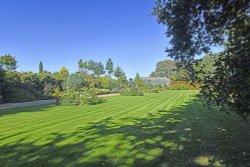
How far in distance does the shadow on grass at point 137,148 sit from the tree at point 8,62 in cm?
2919

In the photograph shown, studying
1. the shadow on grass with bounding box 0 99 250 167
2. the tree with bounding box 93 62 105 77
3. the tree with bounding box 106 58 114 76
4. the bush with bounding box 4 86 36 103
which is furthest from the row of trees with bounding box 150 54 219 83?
the tree with bounding box 106 58 114 76

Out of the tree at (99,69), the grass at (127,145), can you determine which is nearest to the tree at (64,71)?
the tree at (99,69)

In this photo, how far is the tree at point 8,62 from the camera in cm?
3291

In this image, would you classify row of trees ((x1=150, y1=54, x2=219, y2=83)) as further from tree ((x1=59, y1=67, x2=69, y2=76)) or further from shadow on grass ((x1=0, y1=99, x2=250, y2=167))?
tree ((x1=59, y1=67, x2=69, y2=76))

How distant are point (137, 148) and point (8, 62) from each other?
32.2m

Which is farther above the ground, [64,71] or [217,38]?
[64,71]

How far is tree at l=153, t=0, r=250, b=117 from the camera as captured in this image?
3.41 m

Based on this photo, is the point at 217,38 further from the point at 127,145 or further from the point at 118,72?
the point at 118,72

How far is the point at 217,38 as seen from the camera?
459 centimetres

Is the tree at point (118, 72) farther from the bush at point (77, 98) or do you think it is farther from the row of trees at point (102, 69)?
the bush at point (77, 98)

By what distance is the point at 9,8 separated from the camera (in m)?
18.1

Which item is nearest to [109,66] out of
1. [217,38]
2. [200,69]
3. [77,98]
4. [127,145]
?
[77,98]

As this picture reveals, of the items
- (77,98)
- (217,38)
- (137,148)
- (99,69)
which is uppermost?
(99,69)

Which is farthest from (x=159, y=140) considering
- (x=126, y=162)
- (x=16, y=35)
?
(x=16, y=35)
